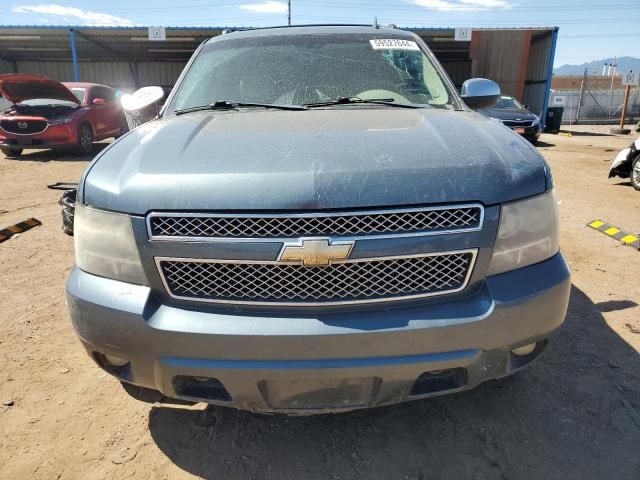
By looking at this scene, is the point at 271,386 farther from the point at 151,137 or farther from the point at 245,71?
the point at 245,71

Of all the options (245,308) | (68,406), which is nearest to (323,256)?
(245,308)

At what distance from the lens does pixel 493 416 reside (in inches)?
91.7

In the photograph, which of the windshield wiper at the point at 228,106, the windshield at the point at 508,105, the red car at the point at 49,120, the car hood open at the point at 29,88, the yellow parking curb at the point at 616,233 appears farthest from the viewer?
the windshield at the point at 508,105

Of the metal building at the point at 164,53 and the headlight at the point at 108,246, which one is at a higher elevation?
the metal building at the point at 164,53

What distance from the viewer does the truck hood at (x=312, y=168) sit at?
1.65 m

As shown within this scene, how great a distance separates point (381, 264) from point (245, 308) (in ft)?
1.70

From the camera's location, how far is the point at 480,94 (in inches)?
125

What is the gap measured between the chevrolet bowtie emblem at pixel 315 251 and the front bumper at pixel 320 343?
0.21 meters

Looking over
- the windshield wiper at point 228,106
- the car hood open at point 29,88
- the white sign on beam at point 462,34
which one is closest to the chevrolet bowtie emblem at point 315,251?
the windshield wiper at point 228,106

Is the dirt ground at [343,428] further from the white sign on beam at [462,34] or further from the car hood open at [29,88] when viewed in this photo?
the white sign on beam at [462,34]

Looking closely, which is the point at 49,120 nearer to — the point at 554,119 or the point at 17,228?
the point at 17,228

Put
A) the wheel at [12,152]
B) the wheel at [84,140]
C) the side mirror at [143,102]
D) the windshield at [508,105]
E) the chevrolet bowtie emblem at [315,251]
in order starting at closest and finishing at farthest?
the chevrolet bowtie emblem at [315,251] → the side mirror at [143,102] → the wheel at [84,140] → the wheel at [12,152] → the windshield at [508,105]

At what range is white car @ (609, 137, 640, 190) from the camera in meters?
7.90

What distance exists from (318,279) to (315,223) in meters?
0.20
